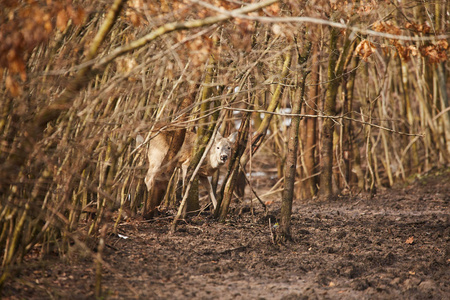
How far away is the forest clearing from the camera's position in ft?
13.2

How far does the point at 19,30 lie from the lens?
374 centimetres

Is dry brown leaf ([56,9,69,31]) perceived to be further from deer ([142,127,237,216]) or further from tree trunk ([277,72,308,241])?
deer ([142,127,237,216])

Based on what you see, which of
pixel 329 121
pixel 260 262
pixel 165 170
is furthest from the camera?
pixel 329 121

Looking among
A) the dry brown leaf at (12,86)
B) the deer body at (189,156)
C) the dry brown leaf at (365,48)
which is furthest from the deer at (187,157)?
the dry brown leaf at (12,86)

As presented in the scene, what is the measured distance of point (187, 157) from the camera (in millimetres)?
8508

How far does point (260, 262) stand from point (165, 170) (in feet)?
8.19

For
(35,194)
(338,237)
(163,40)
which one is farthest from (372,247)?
(35,194)

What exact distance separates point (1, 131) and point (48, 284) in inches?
52.6

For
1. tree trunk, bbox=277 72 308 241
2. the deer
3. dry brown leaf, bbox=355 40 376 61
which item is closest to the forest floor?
tree trunk, bbox=277 72 308 241

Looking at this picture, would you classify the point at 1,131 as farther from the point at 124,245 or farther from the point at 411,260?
the point at 411,260

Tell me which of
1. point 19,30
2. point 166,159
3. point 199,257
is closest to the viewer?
point 19,30

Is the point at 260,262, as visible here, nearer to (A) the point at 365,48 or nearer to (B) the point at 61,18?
(A) the point at 365,48

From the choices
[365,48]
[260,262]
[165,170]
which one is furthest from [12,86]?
[365,48]

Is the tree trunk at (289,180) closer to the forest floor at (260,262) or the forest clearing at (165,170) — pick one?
the forest clearing at (165,170)
